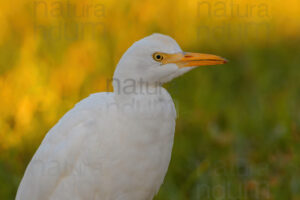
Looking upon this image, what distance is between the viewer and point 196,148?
4457mm

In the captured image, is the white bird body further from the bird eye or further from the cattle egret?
the bird eye

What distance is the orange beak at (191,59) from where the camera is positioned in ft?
8.59

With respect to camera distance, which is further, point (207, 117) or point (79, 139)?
point (207, 117)

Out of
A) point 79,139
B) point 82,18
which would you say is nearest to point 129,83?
point 79,139

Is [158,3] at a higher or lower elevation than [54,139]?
higher

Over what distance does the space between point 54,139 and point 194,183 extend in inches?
61.3

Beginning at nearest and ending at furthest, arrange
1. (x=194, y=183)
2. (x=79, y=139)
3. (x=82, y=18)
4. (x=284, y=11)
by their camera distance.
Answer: (x=79, y=139)
(x=194, y=183)
(x=82, y=18)
(x=284, y=11)

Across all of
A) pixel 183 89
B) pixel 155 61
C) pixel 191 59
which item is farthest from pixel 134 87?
pixel 183 89

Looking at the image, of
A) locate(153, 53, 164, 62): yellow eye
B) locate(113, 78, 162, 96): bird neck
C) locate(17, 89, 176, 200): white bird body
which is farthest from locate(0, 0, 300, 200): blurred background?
locate(153, 53, 164, 62): yellow eye

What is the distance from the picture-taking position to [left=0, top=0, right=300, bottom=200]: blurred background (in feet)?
13.3

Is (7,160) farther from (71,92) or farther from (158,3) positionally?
(158,3)

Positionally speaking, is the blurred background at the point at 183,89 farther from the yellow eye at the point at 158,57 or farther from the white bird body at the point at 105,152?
the yellow eye at the point at 158,57

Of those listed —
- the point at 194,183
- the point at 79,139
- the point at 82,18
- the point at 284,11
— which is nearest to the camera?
the point at 79,139

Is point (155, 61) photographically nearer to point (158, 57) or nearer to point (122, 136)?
point (158, 57)
